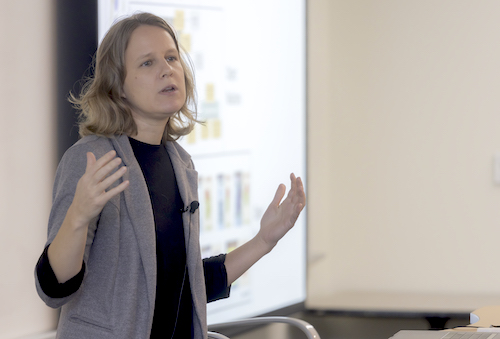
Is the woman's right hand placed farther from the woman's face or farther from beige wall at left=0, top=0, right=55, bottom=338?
beige wall at left=0, top=0, right=55, bottom=338

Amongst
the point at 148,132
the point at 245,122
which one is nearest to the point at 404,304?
the point at 245,122

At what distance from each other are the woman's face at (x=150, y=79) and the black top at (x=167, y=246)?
0.29ft

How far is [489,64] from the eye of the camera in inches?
107

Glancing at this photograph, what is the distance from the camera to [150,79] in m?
1.24

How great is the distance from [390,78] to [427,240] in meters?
0.85

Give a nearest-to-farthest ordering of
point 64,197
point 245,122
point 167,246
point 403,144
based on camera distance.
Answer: point 64,197 < point 167,246 < point 245,122 < point 403,144

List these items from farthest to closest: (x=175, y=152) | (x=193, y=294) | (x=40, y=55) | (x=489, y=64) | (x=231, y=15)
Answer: (x=489, y=64)
(x=231, y=15)
(x=40, y=55)
(x=175, y=152)
(x=193, y=294)

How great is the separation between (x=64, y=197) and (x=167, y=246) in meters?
0.27

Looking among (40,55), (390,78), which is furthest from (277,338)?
(40,55)

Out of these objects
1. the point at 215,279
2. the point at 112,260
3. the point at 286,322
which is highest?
the point at 112,260

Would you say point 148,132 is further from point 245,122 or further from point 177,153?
point 245,122

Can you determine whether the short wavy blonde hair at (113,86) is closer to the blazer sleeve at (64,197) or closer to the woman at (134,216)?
the woman at (134,216)

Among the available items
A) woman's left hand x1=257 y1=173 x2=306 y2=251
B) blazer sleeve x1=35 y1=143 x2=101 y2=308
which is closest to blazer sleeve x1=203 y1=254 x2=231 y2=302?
woman's left hand x1=257 y1=173 x2=306 y2=251

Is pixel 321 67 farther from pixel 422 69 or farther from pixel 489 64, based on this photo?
pixel 489 64
